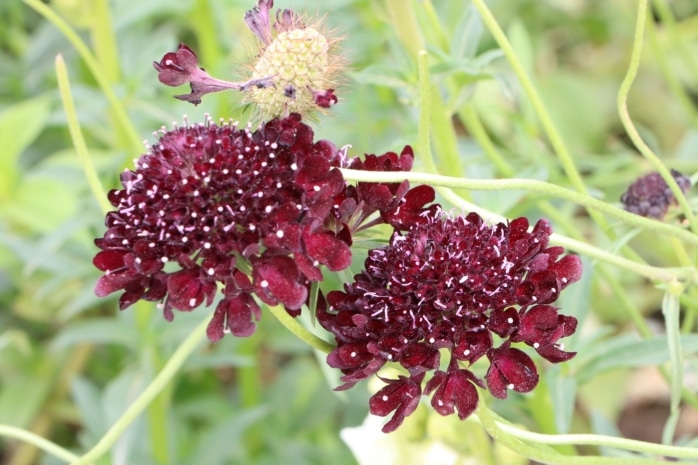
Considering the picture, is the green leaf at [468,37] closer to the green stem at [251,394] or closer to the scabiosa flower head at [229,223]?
the scabiosa flower head at [229,223]

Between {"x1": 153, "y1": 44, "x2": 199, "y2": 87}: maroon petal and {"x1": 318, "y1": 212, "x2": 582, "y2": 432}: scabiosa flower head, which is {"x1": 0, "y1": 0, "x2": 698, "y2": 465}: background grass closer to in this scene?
{"x1": 153, "y1": 44, "x2": 199, "y2": 87}: maroon petal

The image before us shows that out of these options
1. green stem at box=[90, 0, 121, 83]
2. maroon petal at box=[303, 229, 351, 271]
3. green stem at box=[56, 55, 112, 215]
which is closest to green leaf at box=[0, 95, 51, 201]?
green stem at box=[90, 0, 121, 83]

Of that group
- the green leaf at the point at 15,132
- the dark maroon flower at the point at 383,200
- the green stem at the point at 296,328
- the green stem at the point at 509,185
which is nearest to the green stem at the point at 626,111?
the green stem at the point at 509,185

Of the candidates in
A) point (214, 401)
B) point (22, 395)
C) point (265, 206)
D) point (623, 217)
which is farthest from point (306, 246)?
point (22, 395)

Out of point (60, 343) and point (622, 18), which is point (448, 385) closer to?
point (60, 343)

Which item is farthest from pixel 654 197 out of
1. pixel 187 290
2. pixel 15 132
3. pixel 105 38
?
pixel 15 132
